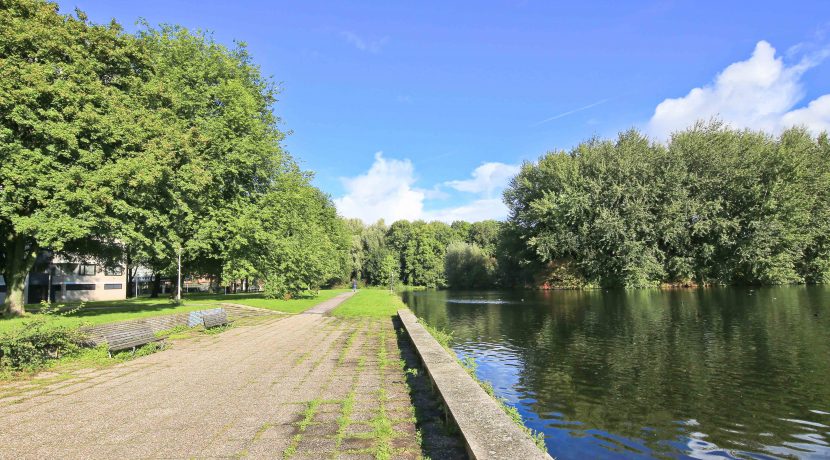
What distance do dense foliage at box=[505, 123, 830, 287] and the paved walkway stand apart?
42329 mm

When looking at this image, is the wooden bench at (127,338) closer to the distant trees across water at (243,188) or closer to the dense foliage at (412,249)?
the distant trees across water at (243,188)

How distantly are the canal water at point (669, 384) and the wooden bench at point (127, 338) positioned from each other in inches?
341

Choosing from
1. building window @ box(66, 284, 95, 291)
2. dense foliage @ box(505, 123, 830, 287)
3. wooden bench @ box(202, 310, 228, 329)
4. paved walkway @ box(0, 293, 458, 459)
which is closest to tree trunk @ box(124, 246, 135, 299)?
building window @ box(66, 284, 95, 291)

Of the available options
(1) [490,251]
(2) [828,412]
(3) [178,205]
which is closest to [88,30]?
(3) [178,205]

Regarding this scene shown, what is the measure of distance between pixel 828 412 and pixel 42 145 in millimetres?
24178

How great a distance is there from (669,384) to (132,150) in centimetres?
2062

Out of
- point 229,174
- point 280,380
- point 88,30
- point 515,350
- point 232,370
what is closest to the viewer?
point 280,380

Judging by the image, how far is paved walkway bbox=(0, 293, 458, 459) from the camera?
17.6 ft

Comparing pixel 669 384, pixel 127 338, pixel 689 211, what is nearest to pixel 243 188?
pixel 127 338

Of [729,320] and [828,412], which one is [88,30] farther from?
[729,320]

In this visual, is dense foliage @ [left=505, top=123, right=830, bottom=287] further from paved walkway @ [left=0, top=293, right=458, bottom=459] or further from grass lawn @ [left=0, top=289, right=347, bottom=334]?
paved walkway @ [left=0, top=293, right=458, bottom=459]

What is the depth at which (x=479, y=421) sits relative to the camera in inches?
198

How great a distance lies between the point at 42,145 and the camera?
17891mm

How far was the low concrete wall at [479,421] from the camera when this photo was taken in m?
4.12
